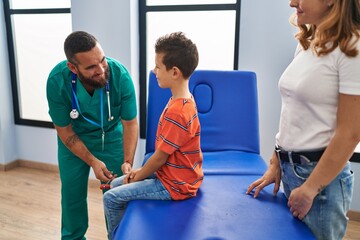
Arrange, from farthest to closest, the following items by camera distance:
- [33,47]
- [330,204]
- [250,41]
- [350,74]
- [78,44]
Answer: [33,47]
[250,41]
[78,44]
[330,204]
[350,74]

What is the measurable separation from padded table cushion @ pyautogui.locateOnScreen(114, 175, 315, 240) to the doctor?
475 millimetres

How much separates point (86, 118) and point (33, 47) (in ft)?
5.32

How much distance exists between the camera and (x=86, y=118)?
152cm

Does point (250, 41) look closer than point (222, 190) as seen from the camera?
No

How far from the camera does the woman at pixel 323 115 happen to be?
2.47 ft

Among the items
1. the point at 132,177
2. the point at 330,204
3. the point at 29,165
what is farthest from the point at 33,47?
the point at 330,204

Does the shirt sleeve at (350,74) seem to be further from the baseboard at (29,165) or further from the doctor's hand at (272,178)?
the baseboard at (29,165)

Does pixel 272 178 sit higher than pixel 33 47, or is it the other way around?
pixel 33 47

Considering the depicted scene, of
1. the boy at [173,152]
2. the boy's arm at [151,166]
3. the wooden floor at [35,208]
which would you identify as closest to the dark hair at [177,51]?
the boy at [173,152]

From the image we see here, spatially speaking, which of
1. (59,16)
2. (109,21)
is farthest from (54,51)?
(109,21)

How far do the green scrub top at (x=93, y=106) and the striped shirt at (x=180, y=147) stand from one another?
49 centimetres

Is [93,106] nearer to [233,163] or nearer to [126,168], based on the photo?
[126,168]

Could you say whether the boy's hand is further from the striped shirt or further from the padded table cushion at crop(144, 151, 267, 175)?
the padded table cushion at crop(144, 151, 267, 175)

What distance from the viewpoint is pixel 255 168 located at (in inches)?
55.5
